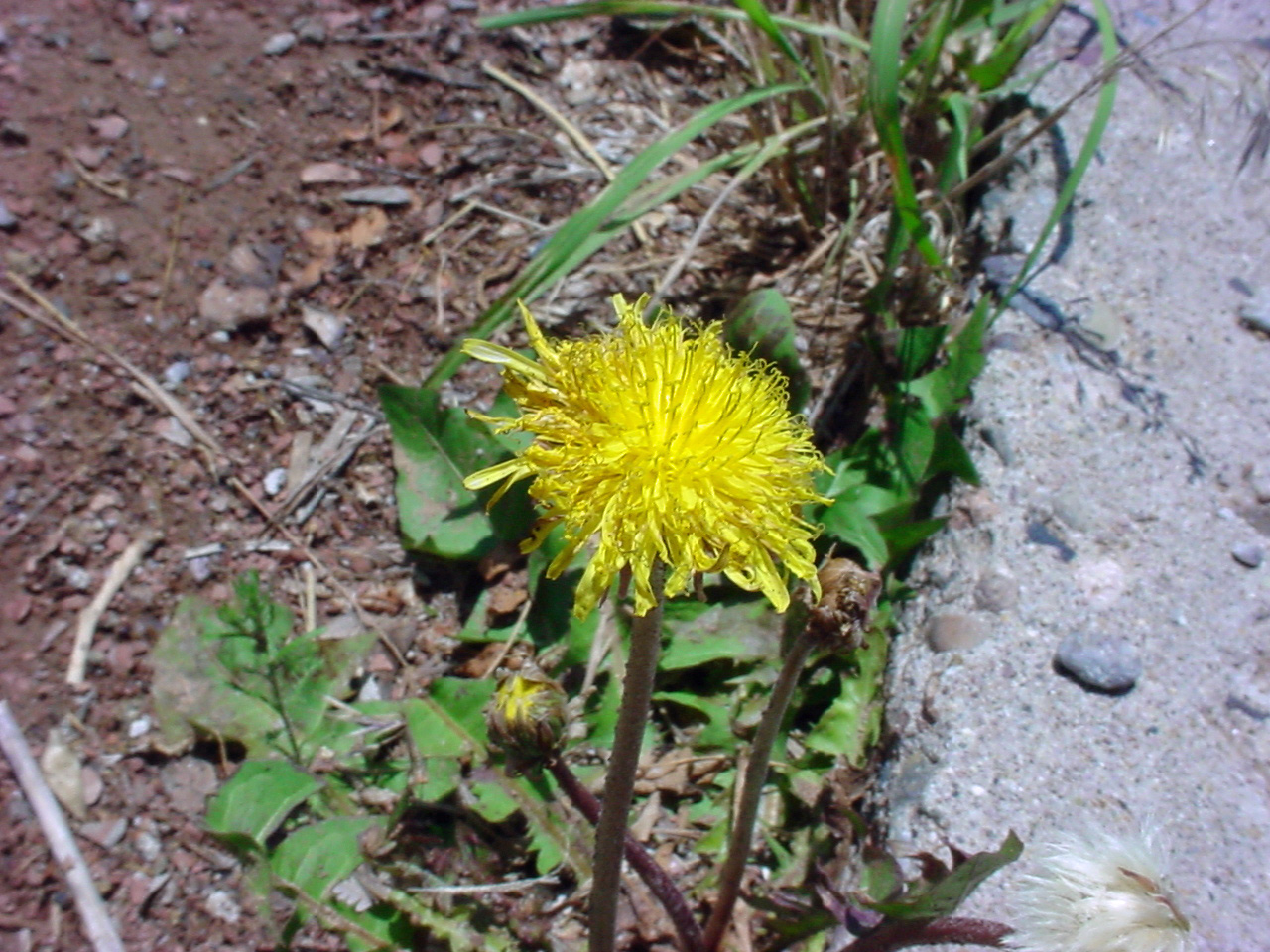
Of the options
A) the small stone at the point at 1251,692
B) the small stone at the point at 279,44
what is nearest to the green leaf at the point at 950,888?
the small stone at the point at 1251,692

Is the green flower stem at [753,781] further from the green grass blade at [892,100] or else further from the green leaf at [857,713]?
the green grass blade at [892,100]

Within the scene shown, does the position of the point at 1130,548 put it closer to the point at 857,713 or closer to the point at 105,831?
the point at 857,713

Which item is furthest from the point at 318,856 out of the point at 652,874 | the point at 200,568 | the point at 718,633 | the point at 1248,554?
the point at 1248,554

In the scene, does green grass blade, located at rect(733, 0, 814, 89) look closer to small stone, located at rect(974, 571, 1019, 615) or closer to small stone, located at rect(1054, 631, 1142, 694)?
small stone, located at rect(974, 571, 1019, 615)

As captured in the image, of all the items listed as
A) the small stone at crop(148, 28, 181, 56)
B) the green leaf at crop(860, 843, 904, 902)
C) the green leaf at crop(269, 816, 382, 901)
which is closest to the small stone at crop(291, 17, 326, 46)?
the small stone at crop(148, 28, 181, 56)

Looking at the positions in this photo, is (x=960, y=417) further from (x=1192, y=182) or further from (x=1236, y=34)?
(x=1236, y=34)
